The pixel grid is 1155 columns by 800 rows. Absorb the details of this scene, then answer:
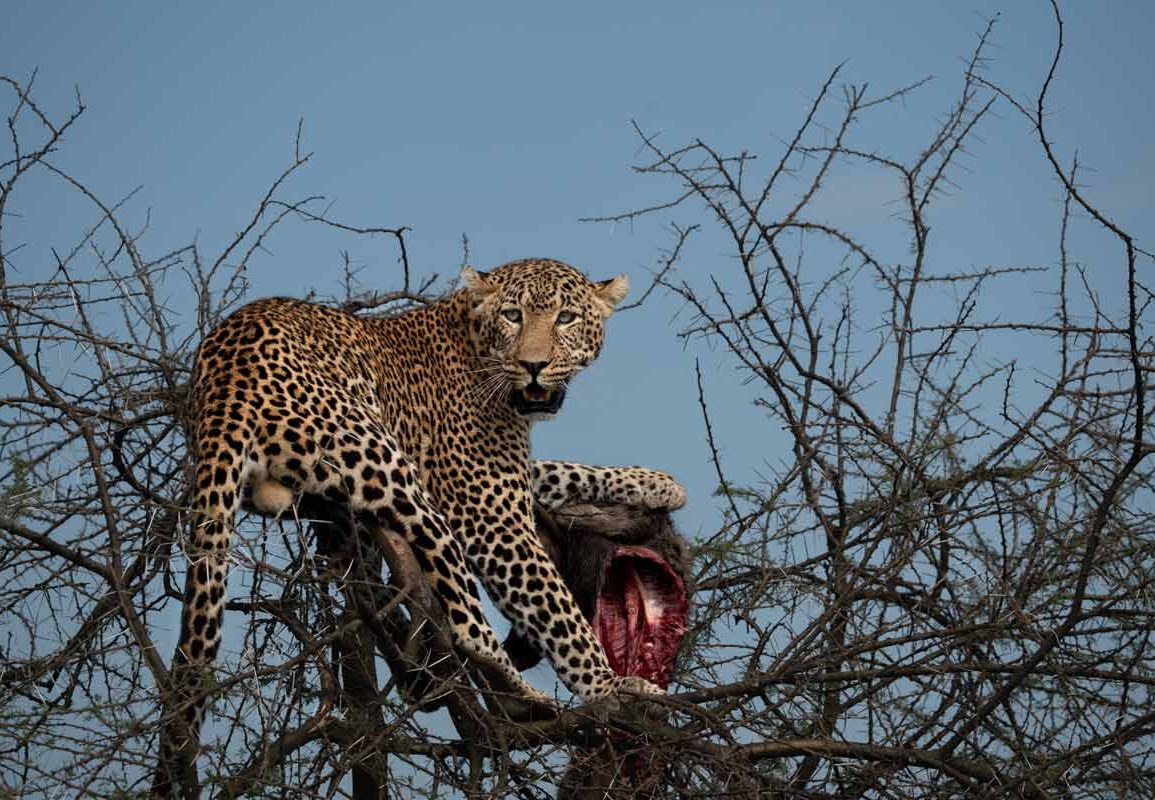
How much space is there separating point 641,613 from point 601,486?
34.3 inches

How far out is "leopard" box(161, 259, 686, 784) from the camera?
7012mm

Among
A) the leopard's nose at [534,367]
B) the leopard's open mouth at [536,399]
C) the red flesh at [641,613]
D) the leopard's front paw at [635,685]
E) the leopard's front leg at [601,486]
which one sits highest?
the leopard's nose at [534,367]

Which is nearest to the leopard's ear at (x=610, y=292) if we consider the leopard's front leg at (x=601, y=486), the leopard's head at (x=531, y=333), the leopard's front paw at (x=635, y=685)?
the leopard's head at (x=531, y=333)

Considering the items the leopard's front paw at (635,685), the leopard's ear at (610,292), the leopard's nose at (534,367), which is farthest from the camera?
the leopard's ear at (610,292)

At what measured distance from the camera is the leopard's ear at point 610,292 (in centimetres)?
923

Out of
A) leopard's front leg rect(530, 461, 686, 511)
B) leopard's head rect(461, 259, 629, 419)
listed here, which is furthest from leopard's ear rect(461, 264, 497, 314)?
leopard's front leg rect(530, 461, 686, 511)

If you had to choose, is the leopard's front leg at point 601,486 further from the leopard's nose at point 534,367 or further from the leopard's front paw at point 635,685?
the leopard's front paw at point 635,685

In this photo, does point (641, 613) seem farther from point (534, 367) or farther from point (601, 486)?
point (534, 367)

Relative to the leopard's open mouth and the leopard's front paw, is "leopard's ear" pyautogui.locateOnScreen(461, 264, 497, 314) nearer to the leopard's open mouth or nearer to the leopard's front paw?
the leopard's open mouth

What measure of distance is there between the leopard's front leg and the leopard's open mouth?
24.7 inches

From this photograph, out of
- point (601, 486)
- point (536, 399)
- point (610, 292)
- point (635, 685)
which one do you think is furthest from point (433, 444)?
point (635, 685)

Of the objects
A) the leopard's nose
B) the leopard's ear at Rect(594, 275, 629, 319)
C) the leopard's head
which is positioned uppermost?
the leopard's ear at Rect(594, 275, 629, 319)

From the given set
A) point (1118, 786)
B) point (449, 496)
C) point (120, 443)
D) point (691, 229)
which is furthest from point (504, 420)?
point (1118, 786)

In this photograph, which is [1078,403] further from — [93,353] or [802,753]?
[93,353]
